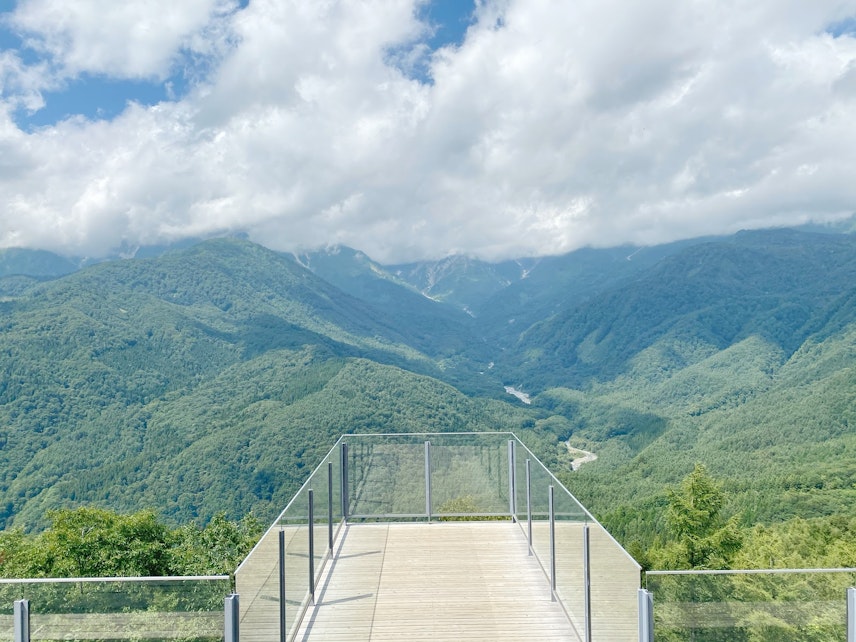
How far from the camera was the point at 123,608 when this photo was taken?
4867 mm

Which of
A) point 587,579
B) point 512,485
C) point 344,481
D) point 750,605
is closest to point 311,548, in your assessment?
point 344,481

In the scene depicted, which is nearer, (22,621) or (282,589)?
(22,621)

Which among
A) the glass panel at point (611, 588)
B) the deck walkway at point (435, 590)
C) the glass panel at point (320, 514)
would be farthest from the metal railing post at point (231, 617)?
the glass panel at point (611, 588)

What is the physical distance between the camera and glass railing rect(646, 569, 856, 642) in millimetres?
4809

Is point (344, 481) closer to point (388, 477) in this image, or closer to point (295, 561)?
point (388, 477)

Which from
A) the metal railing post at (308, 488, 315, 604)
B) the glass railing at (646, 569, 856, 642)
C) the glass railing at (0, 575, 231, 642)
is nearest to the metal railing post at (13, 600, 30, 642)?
the glass railing at (0, 575, 231, 642)

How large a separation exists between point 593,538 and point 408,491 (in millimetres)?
5159

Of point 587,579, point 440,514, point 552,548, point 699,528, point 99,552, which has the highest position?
point 587,579

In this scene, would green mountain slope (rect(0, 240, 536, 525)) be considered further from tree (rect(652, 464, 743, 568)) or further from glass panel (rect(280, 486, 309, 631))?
glass panel (rect(280, 486, 309, 631))

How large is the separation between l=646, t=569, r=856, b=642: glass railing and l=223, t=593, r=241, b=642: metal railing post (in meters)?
2.81

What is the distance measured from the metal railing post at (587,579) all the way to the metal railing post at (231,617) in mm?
2775

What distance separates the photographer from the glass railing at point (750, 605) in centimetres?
481

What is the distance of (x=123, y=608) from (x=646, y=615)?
11.8ft

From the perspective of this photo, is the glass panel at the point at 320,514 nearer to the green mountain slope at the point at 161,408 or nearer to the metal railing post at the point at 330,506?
the metal railing post at the point at 330,506
